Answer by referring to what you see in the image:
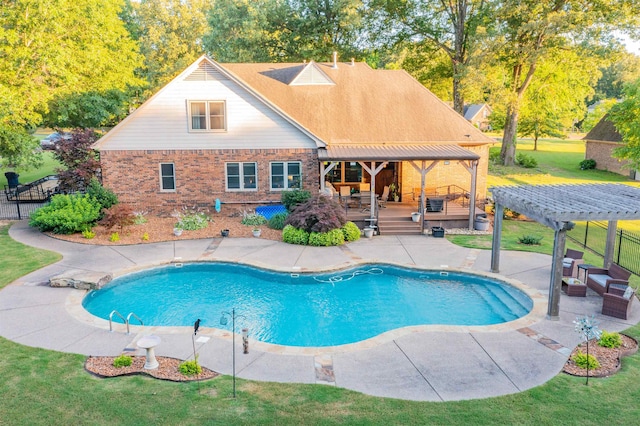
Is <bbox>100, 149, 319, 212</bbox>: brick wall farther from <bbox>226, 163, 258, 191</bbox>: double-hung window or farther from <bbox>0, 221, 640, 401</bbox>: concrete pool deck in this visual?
<bbox>0, 221, 640, 401</bbox>: concrete pool deck

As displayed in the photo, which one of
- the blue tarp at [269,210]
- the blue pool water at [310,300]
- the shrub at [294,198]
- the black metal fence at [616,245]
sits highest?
the shrub at [294,198]

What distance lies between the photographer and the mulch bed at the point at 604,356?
9875mm

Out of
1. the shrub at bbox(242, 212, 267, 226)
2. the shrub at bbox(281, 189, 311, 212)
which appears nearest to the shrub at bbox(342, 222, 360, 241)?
the shrub at bbox(281, 189, 311, 212)

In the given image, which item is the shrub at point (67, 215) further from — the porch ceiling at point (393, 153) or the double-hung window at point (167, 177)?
the porch ceiling at point (393, 153)

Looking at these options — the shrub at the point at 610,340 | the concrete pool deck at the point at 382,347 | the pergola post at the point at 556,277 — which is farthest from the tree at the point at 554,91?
the shrub at the point at 610,340

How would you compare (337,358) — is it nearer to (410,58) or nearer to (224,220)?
(224,220)

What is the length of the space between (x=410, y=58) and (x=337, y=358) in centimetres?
3772

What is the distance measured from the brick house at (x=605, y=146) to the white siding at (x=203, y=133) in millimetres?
31699

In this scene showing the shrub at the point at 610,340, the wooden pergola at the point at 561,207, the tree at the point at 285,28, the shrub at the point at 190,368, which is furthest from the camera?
the tree at the point at 285,28

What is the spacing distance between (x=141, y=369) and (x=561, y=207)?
11.1 meters

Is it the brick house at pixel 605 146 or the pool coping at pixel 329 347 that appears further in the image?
the brick house at pixel 605 146

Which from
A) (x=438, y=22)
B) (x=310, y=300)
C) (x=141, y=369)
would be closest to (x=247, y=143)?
(x=310, y=300)

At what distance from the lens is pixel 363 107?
26.0 meters

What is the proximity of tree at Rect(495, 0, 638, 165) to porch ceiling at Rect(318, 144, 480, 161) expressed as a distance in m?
15.7
